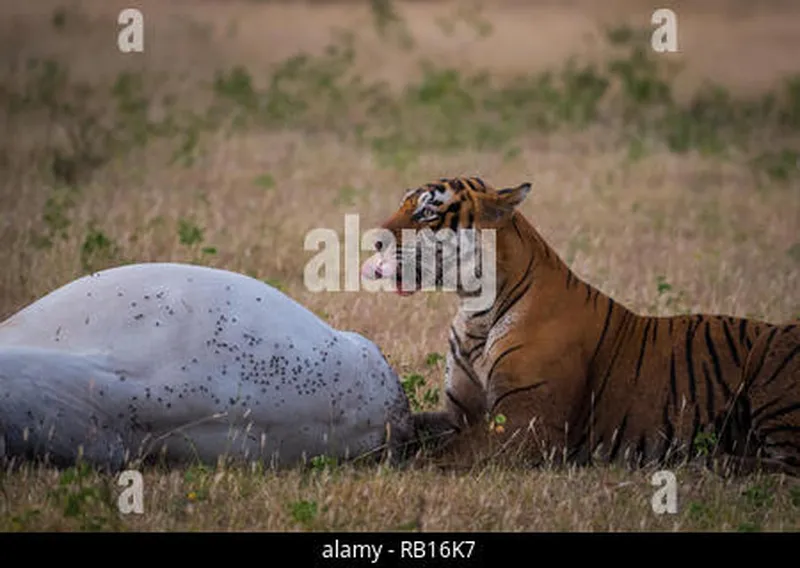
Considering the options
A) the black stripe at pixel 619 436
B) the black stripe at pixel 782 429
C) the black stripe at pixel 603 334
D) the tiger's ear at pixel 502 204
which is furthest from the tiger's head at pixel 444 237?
the black stripe at pixel 782 429

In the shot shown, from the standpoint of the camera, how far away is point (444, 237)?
686 centimetres

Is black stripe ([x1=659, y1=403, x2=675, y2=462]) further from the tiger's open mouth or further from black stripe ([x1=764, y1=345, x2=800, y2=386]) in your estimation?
the tiger's open mouth

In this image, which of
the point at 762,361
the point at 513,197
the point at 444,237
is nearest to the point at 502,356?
the point at 444,237

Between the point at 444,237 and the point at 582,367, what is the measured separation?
2.58 ft

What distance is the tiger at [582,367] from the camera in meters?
6.66

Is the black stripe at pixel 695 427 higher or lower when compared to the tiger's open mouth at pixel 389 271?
lower

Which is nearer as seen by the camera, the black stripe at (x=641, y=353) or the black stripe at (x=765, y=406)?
the black stripe at (x=765, y=406)

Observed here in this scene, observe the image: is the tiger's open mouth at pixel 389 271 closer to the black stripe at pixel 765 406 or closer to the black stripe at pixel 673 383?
the black stripe at pixel 673 383

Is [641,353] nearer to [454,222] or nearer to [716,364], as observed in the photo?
[716,364]

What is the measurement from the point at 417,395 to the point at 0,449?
2.34m

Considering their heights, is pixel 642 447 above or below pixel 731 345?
below

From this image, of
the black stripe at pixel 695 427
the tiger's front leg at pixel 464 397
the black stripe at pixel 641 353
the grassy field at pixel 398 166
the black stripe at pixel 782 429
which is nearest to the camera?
the grassy field at pixel 398 166

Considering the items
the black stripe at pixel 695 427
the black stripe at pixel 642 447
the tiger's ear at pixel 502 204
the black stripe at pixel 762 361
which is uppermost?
the tiger's ear at pixel 502 204

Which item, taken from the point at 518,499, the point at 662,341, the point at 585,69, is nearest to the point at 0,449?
the point at 518,499
